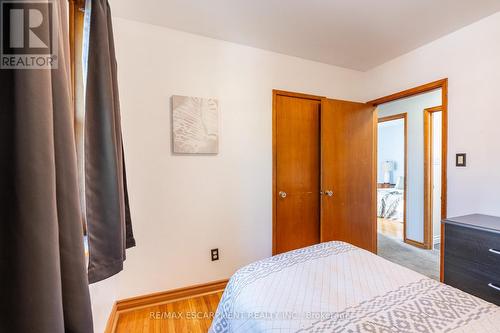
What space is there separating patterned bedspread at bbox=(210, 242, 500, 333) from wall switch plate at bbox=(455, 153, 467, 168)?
1390mm

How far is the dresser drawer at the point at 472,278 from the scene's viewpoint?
59.7 inches

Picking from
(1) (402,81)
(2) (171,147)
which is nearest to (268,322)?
(2) (171,147)

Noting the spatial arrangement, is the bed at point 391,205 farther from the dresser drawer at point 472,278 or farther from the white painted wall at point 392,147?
the dresser drawer at point 472,278

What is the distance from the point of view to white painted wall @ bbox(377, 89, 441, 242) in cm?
349

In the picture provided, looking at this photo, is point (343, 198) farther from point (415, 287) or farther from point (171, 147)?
A: point (171, 147)

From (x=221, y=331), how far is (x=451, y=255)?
5.74ft

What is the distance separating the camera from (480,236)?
5.19 ft

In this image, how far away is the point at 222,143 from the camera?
234 cm

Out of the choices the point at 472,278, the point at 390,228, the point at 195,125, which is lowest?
the point at 390,228

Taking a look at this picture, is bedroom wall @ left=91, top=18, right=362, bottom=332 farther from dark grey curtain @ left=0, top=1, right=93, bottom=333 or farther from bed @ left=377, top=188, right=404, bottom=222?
bed @ left=377, top=188, right=404, bottom=222

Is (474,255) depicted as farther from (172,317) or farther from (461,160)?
→ (172,317)

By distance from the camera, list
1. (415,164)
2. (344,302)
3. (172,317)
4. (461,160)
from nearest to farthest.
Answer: (344,302) < (172,317) < (461,160) < (415,164)

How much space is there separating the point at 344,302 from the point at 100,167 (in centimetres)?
125

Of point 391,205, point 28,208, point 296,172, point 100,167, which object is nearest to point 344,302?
point 28,208
